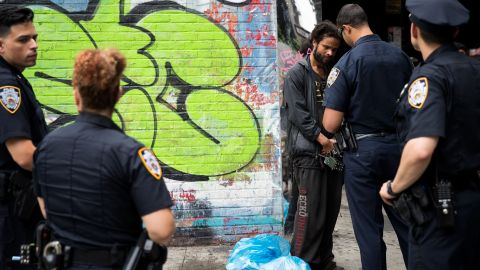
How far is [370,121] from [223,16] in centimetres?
213

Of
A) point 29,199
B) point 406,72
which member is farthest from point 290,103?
point 29,199

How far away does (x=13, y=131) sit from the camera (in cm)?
307

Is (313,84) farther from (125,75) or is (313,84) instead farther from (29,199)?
(29,199)

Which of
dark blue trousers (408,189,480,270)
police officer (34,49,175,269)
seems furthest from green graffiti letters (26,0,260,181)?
police officer (34,49,175,269)

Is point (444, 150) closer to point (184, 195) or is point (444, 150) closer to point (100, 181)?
point (100, 181)

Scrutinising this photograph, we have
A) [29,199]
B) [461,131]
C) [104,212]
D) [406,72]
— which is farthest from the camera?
[406,72]

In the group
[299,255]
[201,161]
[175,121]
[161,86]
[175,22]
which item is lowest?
[299,255]

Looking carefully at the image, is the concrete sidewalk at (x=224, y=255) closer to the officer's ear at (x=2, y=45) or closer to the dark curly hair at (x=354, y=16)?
the dark curly hair at (x=354, y=16)

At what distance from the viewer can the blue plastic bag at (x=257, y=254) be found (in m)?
4.17

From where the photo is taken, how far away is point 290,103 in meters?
4.56

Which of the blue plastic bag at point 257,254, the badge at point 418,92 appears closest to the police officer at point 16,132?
the blue plastic bag at point 257,254

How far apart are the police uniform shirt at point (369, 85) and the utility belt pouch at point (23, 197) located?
202cm

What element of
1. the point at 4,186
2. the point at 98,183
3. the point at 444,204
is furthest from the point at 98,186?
the point at 444,204

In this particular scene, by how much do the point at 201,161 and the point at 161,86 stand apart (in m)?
0.82
